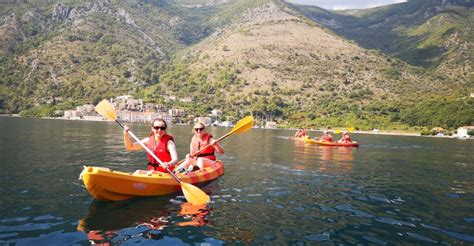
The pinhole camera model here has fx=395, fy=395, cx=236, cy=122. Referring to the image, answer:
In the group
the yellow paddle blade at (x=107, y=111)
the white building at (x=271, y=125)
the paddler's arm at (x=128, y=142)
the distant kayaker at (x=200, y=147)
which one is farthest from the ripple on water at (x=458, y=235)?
the white building at (x=271, y=125)

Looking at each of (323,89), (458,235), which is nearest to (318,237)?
(458,235)

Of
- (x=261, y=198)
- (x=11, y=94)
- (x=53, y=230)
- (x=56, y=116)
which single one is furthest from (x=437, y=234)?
(x=11, y=94)

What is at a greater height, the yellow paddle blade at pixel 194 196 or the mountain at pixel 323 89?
the mountain at pixel 323 89

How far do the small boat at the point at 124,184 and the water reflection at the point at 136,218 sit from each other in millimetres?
282

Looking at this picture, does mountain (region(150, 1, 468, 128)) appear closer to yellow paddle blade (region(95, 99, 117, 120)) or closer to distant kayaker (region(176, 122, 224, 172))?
distant kayaker (region(176, 122, 224, 172))

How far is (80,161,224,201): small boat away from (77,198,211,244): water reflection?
11.1 inches

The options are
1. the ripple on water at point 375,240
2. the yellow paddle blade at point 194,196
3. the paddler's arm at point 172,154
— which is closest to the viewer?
the ripple on water at point 375,240

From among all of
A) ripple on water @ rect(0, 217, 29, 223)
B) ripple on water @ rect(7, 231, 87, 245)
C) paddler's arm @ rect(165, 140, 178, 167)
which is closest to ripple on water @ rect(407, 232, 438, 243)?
paddler's arm @ rect(165, 140, 178, 167)

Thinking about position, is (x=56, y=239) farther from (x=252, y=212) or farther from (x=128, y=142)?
(x=252, y=212)

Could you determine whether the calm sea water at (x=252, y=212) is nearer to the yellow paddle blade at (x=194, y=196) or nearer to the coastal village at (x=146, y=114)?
the yellow paddle blade at (x=194, y=196)

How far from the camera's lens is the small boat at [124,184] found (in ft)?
35.4

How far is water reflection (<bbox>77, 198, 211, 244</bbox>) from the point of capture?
9.16m

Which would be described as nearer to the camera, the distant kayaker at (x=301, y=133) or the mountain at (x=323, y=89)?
the distant kayaker at (x=301, y=133)

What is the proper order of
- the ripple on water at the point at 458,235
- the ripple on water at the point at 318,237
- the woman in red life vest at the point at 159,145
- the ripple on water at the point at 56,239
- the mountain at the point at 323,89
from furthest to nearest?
1. the mountain at the point at 323,89
2. the woman in red life vest at the point at 159,145
3. the ripple on water at the point at 458,235
4. the ripple on water at the point at 318,237
5. the ripple on water at the point at 56,239
